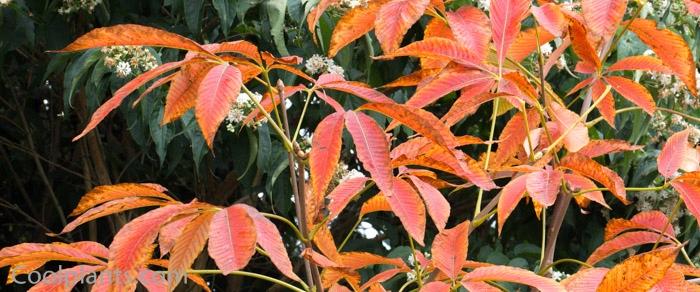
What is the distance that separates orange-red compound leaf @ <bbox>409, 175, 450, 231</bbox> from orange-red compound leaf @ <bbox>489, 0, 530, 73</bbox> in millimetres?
134

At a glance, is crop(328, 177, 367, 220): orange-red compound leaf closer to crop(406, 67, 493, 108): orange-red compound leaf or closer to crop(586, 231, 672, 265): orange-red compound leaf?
crop(406, 67, 493, 108): orange-red compound leaf

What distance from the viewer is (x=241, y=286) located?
2.31m

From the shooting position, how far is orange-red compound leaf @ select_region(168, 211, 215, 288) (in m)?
0.70

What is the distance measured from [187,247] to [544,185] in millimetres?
324

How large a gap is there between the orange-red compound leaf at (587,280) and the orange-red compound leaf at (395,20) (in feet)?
0.85

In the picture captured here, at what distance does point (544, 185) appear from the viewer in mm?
865

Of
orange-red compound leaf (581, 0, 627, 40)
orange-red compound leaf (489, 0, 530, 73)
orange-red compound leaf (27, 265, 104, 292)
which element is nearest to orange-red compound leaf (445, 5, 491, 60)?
orange-red compound leaf (489, 0, 530, 73)

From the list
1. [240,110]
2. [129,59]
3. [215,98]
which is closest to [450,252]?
[215,98]

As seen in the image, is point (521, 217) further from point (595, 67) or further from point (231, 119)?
point (595, 67)

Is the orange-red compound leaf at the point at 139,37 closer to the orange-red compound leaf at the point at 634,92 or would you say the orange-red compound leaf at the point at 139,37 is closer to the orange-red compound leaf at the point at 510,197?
the orange-red compound leaf at the point at 510,197

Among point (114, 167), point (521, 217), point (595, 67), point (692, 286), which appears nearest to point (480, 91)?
point (595, 67)

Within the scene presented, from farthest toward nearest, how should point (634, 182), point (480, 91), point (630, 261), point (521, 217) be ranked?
point (521, 217)
point (634, 182)
point (480, 91)
point (630, 261)

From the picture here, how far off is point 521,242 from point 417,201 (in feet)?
4.50

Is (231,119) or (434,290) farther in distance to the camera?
(231,119)
